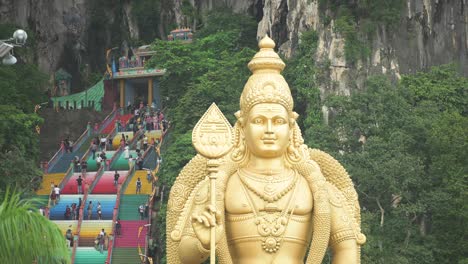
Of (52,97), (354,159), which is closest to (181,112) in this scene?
(354,159)

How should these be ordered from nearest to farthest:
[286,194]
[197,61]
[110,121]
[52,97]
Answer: [286,194], [197,61], [110,121], [52,97]

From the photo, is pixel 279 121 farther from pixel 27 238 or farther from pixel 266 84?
pixel 27 238

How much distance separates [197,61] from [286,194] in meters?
27.3

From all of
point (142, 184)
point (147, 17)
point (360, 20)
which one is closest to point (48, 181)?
point (142, 184)

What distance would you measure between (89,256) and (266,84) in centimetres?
1914

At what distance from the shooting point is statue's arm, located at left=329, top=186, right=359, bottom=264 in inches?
467

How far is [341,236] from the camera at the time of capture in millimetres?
11906

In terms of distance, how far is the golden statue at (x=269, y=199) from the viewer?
461 inches

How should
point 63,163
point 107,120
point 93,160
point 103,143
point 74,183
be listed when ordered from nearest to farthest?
1. point 74,183
2. point 93,160
3. point 63,163
4. point 103,143
5. point 107,120

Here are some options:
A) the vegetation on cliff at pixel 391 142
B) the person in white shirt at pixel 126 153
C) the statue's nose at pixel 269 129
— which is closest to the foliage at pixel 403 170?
the vegetation on cliff at pixel 391 142

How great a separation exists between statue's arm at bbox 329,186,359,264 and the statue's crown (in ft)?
3.62

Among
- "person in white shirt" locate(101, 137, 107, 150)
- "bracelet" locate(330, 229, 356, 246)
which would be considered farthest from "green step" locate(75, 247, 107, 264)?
"bracelet" locate(330, 229, 356, 246)

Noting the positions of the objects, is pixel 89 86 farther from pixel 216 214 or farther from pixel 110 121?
pixel 216 214

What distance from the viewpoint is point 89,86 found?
172 ft
